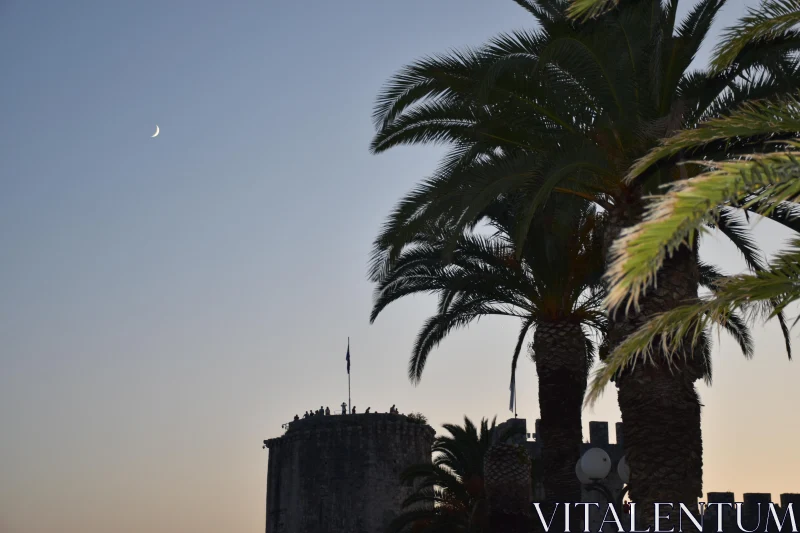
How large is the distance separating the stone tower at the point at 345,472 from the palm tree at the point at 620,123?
29901mm

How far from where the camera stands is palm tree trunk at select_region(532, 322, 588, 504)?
16125mm

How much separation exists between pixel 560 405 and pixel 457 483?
17.8ft

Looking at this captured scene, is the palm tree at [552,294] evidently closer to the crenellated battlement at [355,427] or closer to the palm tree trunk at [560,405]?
the palm tree trunk at [560,405]

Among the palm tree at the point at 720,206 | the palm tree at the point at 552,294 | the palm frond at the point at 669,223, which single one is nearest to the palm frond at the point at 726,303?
the palm tree at the point at 720,206

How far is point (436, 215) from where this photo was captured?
12586mm

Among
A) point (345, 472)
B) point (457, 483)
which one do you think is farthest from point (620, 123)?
point (345, 472)

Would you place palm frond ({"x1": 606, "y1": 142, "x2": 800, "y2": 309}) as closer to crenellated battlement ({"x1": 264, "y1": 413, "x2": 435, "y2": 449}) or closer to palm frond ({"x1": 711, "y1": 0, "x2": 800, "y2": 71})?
palm frond ({"x1": 711, "y1": 0, "x2": 800, "y2": 71})

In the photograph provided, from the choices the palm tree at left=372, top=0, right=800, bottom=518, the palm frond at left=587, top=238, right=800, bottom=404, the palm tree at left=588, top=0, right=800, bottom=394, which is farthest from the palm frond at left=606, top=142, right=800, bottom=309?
the palm tree at left=372, top=0, right=800, bottom=518

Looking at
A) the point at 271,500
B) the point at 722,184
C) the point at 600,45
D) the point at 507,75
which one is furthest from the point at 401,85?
the point at 271,500

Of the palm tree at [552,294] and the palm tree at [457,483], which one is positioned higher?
the palm tree at [552,294]

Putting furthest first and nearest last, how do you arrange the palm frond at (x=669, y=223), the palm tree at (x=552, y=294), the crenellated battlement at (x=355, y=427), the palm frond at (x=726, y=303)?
the crenellated battlement at (x=355, y=427), the palm tree at (x=552, y=294), the palm frond at (x=726, y=303), the palm frond at (x=669, y=223)

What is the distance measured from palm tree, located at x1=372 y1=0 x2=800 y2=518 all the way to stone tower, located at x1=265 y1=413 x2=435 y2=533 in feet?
98.1

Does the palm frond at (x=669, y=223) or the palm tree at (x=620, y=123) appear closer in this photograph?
the palm frond at (x=669, y=223)

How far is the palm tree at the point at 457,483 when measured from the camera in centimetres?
2011
